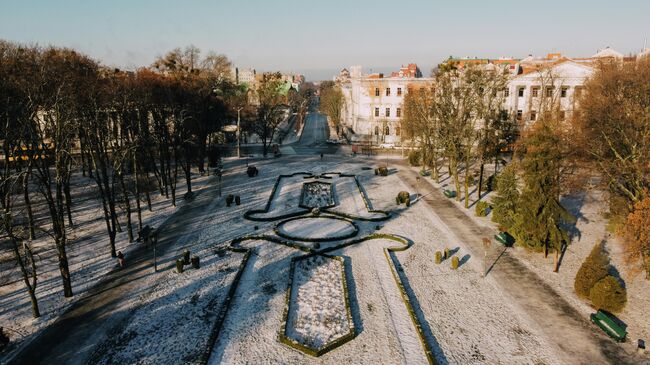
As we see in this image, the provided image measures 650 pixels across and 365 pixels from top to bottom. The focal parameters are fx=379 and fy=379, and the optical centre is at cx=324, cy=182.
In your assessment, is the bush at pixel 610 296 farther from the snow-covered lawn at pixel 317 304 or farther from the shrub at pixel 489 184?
the shrub at pixel 489 184

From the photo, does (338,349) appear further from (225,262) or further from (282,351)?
(225,262)

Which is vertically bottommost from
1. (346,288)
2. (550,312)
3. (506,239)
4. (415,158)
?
(550,312)

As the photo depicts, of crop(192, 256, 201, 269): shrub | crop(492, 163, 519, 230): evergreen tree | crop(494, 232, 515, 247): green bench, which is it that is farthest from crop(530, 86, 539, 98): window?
crop(192, 256, 201, 269): shrub

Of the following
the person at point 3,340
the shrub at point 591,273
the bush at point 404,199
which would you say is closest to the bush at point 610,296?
the shrub at point 591,273

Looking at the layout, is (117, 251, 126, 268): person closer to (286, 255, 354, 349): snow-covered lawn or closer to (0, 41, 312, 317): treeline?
(0, 41, 312, 317): treeline

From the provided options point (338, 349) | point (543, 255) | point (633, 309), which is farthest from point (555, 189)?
point (338, 349)

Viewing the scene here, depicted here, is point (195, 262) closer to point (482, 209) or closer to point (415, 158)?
point (482, 209)

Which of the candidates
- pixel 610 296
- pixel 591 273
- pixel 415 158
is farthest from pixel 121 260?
pixel 415 158
